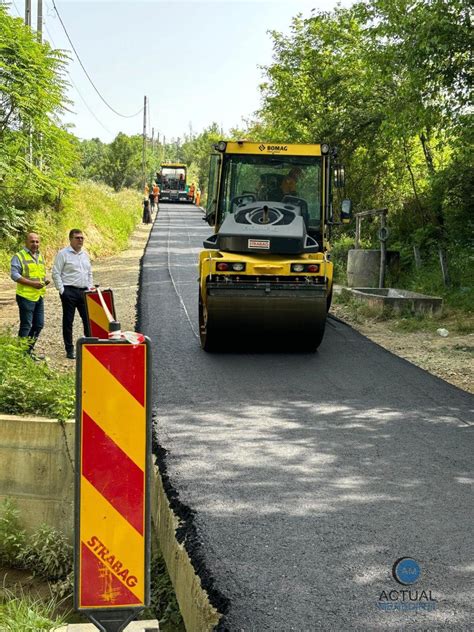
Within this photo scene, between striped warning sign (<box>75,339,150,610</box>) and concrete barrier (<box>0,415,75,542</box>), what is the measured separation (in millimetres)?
2163

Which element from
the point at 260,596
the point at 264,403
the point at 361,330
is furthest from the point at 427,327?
the point at 260,596

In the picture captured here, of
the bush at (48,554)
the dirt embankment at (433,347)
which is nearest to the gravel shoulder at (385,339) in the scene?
the dirt embankment at (433,347)

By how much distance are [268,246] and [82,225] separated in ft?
62.1

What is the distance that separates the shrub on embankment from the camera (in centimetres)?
2270

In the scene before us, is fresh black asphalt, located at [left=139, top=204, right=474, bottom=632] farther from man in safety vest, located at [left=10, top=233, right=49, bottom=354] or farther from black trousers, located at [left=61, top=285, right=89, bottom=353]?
man in safety vest, located at [left=10, top=233, right=49, bottom=354]

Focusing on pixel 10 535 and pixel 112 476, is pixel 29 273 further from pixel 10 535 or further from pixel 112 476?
pixel 112 476

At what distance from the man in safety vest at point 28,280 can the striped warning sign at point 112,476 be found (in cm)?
709

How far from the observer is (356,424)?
741 cm

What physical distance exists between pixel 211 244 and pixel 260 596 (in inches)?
298

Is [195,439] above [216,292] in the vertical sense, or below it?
below

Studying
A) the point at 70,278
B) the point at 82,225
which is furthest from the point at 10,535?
the point at 82,225

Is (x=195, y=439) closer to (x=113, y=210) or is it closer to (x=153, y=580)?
(x=153, y=580)

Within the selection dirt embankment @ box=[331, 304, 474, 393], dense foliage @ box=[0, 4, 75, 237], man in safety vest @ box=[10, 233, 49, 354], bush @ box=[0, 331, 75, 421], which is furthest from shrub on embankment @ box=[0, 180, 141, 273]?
bush @ box=[0, 331, 75, 421]

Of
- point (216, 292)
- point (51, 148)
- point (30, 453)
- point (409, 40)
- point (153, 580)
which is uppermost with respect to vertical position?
point (409, 40)
